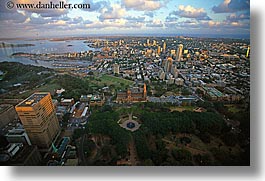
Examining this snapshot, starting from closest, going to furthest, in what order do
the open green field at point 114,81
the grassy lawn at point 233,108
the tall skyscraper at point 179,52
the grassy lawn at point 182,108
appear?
the grassy lawn at point 233,108 → the grassy lawn at point 182,108 → the tall skyscraper at point 179,52 → the open green field at point 114,81

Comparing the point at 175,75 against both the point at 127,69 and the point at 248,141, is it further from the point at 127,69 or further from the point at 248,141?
the point at 248,141

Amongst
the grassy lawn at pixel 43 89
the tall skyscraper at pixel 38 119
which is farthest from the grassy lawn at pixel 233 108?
the grassy lawn at pixel 43 89

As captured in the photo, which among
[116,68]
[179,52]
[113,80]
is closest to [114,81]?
[113,80]

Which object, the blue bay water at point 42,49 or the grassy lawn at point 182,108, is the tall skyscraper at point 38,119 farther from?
the grassy lawn at point 182,108

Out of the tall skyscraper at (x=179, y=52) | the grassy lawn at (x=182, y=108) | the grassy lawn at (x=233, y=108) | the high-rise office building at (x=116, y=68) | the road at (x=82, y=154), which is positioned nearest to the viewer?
the road at (x=82, y=154)

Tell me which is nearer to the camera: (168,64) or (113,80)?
(113,80)

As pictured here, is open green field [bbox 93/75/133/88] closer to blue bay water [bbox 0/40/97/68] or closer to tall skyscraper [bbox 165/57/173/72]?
blue bay water [bbox 0/40/97/68]

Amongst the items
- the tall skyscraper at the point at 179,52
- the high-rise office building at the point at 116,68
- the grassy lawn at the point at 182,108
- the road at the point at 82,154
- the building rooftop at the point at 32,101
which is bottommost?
the road at the point at 82,154

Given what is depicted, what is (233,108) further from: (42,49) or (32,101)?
(42,49)
